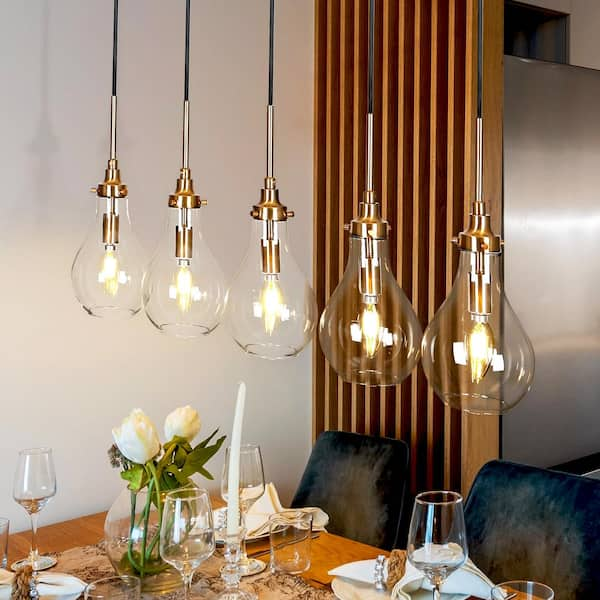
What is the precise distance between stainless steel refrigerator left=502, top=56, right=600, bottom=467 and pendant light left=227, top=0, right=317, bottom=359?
4.23ft

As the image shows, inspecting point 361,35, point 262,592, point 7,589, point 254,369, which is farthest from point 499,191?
point 7,589

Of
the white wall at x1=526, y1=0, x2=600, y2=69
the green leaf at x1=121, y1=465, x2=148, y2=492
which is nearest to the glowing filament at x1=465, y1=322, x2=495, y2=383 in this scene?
the green leaf at x1=121, y1=465, x2=148, y2=492

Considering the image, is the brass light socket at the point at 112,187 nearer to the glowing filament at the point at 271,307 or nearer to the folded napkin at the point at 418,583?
the glowing filament at the point at 271,307

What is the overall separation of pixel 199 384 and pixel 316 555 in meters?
1.01

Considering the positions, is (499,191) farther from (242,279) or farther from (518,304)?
(242,279)

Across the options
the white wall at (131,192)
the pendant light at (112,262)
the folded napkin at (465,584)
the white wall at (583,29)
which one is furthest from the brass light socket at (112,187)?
the white wall at (583,29)

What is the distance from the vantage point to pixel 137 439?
1.61m

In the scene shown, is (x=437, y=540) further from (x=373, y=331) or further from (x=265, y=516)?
(x=265, y=516)

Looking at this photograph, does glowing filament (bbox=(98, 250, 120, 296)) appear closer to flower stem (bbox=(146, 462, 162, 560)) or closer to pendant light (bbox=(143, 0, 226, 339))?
pendant light (bbox=(143, 0, 226, 339))

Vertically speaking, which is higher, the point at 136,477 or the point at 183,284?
the point at 183,284

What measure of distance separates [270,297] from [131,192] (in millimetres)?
1204

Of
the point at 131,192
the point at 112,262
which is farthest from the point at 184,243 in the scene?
the point at 131,192

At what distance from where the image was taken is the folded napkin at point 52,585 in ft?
5.33

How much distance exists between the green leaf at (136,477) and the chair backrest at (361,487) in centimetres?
99
